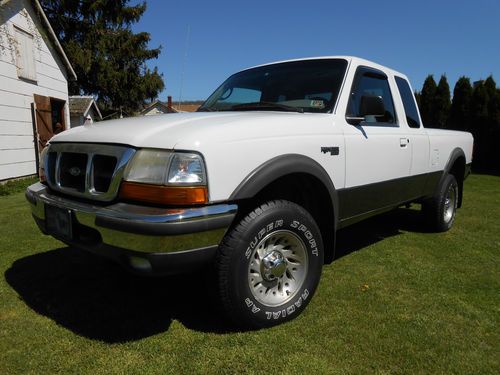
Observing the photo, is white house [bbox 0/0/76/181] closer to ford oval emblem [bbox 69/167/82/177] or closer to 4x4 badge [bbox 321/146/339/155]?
ford oval emblem [bbox 69/167/82/177]

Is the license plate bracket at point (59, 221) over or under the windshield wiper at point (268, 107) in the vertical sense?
under

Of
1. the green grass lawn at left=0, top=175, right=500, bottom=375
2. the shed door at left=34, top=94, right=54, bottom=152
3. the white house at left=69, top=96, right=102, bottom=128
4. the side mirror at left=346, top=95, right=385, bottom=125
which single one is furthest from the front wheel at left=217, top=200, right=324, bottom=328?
the white house at left=69, top=96, right=102, bottom=128

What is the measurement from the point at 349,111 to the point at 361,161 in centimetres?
44

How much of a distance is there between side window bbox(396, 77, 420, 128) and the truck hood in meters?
1.98

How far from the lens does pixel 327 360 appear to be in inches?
95.8

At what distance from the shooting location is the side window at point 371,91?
11.9 feet

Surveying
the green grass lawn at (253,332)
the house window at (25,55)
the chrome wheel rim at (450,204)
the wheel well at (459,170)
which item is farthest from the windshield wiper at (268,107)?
the house window at (25,55)

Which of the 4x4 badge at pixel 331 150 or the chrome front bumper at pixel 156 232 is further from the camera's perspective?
the 4x4 badge at pixel 331 150

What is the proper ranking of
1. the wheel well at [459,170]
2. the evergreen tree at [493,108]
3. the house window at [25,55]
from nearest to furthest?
the wheel well at [459,170]
the house window at [25,55]
the evergreen tree at [493,108]

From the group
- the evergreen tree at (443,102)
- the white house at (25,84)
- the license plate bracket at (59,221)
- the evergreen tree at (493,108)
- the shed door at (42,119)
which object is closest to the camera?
the license plate bracket at (59,221)

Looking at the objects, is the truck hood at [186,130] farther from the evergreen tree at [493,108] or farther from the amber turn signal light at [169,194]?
the evergreen tree at [493,108]

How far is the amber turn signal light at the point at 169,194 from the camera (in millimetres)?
2279

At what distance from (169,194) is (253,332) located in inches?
44.2

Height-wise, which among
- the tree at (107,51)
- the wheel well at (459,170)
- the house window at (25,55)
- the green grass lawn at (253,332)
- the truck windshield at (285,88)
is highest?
the tree at (107,51)
